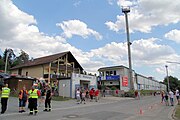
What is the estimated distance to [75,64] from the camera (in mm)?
54031

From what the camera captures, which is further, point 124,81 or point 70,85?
point 124,81

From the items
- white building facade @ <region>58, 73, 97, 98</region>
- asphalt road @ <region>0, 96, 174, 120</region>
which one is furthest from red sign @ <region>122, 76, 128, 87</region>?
asphalt road @ <region>0, 96, 174, 120</region>

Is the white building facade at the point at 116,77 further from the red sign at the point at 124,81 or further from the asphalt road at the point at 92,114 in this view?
the asphalt road at the point at 92,114

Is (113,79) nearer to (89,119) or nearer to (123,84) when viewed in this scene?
(123,84)

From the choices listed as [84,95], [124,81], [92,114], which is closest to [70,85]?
[84,95]

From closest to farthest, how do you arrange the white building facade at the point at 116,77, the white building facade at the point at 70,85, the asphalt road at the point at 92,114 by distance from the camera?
1. the asphalt road at the point at 92,114
2. the white building facade at the point at 70,85
3. the white building facade at the point at 116,77

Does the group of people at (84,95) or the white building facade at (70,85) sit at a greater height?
the white building facade at (70,85)

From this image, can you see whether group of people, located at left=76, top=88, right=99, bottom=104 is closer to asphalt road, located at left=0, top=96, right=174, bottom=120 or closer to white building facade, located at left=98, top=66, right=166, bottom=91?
asphalt road, located at left=0, top=96, right=174, bottom=120

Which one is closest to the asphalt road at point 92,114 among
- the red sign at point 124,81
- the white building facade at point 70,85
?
the white building facade at point 70,85

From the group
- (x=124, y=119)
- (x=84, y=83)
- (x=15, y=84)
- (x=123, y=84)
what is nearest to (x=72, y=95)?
(x=84, y=83)

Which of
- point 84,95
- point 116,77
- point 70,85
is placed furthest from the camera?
point 116,77

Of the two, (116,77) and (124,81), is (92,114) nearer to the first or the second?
(124,81)

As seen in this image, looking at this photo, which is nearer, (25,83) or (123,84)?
(25,83)

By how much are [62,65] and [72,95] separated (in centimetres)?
1722
